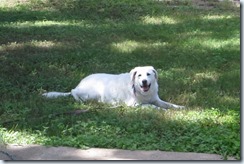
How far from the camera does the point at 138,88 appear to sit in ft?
25.2

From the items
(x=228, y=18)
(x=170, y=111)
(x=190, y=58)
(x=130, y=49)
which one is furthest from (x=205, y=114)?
(x=228, y=18)

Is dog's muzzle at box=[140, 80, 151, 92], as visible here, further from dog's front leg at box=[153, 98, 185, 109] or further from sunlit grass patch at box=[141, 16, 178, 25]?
sunlit grass patch at box=[141, 16, 178, 25]

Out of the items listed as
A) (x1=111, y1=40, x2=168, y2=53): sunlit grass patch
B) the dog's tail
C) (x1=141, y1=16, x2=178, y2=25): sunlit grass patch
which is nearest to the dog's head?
the dog's tail

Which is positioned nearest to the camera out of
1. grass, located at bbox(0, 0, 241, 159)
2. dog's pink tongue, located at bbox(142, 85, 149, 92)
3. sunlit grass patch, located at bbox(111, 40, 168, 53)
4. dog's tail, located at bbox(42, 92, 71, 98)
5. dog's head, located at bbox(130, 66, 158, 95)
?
grass, located at bbox(0, 0, 241, 159)

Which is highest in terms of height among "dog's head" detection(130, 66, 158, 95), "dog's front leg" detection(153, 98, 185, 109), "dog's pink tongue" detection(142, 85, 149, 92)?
"dog's head" detection(130, 66, 158, 95)

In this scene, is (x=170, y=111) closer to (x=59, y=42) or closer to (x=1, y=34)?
(x=59, y=42)

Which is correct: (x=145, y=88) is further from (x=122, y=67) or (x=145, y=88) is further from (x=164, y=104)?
(x=122, y=67)

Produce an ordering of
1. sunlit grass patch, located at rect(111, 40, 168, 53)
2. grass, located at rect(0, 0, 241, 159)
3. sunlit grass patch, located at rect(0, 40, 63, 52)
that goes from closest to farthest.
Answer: grass, located at rect(0, 0, 241, 159) → sunlit grass patch, located at rect(111, 40, 168, 53) → sunlit grass patch, located at rect(0, 40, 63, 52)

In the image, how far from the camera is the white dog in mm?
7543

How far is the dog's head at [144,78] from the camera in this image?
7.48 meters

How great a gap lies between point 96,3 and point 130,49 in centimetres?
450

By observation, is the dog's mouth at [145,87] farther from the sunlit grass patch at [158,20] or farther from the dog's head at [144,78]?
the sunlit grass patch at [158,20]

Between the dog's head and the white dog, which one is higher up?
the dog's head

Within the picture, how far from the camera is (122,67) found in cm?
995
